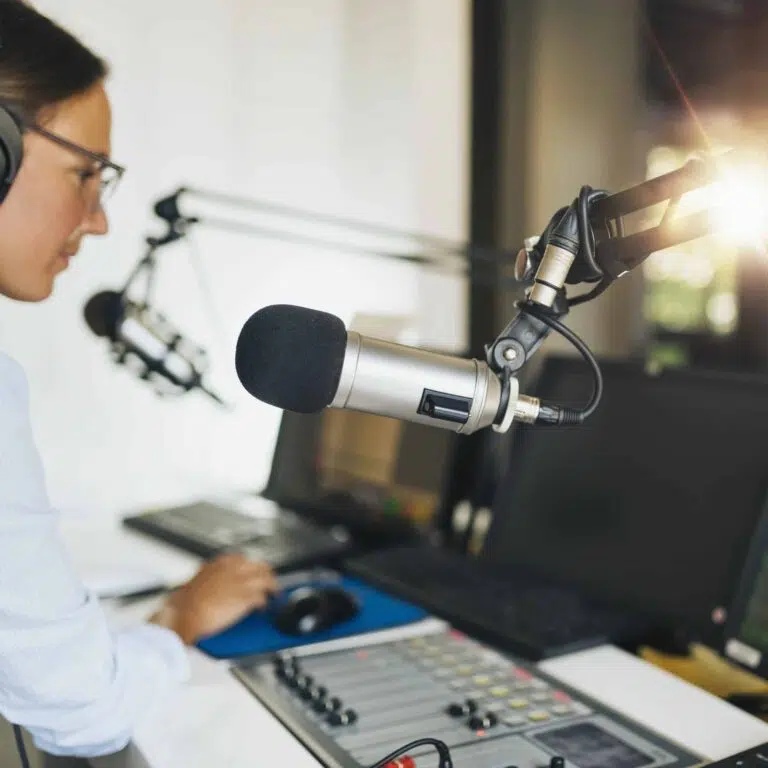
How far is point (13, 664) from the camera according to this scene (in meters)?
0.75

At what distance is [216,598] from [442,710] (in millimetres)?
330

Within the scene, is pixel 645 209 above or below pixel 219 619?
above

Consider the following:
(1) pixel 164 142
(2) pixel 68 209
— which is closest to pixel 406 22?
(1) pixel 164 142

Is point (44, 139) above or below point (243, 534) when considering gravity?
above

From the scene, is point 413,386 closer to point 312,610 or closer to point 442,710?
point 442,710

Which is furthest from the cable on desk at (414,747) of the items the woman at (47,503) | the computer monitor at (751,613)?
the computer monitor at (751,613)

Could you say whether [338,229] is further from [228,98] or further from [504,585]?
[504,585]

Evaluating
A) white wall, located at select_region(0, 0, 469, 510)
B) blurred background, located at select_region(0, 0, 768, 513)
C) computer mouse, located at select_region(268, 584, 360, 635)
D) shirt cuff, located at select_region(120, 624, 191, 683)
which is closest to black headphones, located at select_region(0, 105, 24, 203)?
shirt cuff, located at select_region(120, 624, 191, 683)

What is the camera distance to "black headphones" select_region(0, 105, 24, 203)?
0.74m

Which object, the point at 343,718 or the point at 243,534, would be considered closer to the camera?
the point at 343,718

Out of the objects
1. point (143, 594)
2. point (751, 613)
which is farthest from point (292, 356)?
point (143, 594)

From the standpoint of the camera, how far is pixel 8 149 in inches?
29.2

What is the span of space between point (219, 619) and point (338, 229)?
4.35 feet

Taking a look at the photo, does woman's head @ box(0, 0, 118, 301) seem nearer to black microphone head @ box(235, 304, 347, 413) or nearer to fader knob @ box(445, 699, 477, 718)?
black microphone head @ box(235, 304, 347, 413)
